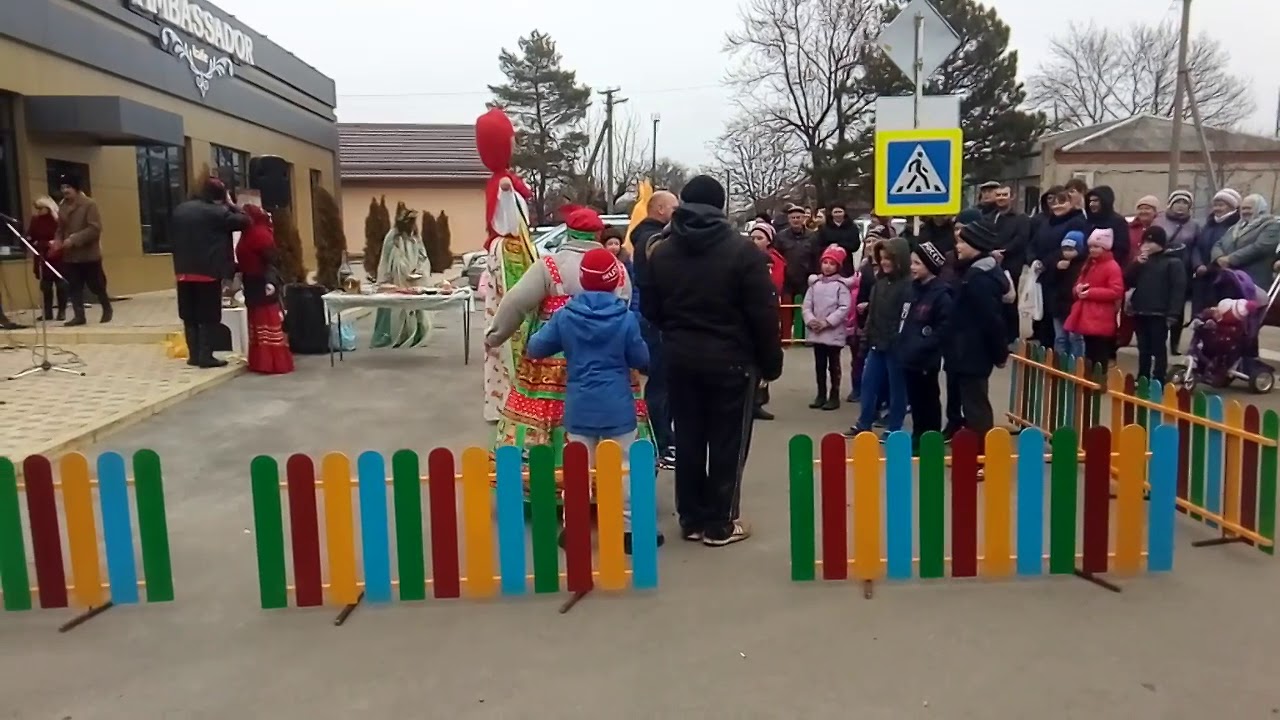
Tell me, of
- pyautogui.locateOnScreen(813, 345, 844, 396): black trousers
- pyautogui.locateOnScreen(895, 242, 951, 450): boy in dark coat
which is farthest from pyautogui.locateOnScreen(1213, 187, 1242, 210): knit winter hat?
pyautogui.locateOnScreen(895, 242, 951, 450): boy in dark coat

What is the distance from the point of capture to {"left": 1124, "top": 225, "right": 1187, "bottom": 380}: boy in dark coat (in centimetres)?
891

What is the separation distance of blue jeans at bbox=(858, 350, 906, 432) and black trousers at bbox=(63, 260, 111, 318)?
33.5 feet

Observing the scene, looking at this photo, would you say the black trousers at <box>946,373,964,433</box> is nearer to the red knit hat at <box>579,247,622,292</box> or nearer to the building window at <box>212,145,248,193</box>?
the red knit hat at <box>579,247,622,292</box>

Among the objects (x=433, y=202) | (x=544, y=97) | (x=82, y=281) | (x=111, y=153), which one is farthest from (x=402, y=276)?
(x=544, y=97)

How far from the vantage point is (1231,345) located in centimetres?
919

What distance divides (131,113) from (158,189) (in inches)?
186

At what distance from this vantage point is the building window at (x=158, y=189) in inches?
769

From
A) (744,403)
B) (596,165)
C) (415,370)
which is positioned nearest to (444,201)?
(596,165)

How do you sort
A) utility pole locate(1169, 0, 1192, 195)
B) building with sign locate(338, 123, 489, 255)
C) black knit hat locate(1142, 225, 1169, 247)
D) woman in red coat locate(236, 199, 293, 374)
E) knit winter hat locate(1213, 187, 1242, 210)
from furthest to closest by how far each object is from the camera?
1. building with sign locate(338, 123, 489, 255)
2. utility pole locate(1169, 0, 1192, 195)
3. woman in red coat locate(236, 199, 293, 374)
4. knit winter hat locate(1213, 187, 1242, 210)
5. black knit hat locate(1142, 225, 1169, 247)

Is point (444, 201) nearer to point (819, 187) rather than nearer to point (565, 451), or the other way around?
point (819, 187)

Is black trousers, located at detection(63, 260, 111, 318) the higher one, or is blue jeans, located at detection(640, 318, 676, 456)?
black trousers, located at detection(63, 260, 111, 318)

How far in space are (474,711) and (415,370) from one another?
8.07 meters

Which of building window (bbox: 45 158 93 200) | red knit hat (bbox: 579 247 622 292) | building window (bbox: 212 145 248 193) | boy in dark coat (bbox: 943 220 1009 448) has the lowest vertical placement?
boy in dark coat (bbox: 943 220 1009 448)

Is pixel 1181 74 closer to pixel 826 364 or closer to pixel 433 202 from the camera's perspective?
pixel 826 364
